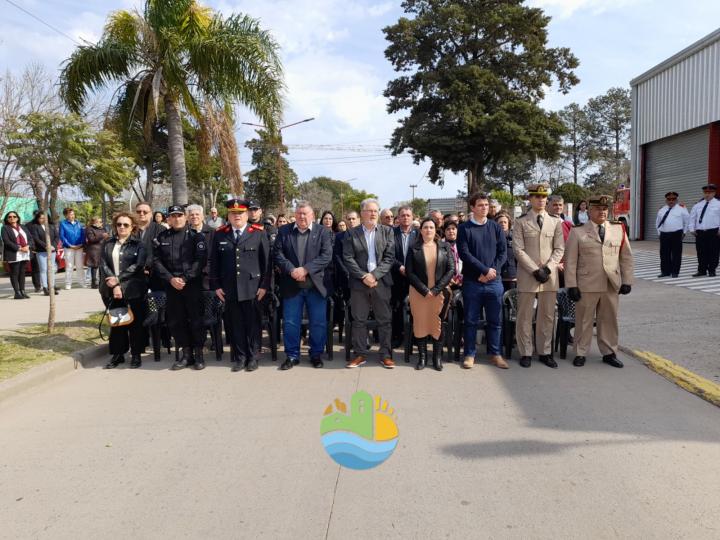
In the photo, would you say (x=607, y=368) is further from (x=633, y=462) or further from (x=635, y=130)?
(x=635, y=130)

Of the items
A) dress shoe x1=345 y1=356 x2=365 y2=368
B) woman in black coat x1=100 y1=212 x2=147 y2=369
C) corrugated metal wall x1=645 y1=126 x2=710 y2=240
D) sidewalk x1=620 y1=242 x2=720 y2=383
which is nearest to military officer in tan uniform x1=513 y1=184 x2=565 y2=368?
sidewalk x1=620 y1=242 x2=720 y2=383

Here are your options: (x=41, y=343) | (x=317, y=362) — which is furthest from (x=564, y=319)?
(x=41, y=343)

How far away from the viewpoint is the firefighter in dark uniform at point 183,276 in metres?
6.42

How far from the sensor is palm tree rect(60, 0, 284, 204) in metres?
10.3

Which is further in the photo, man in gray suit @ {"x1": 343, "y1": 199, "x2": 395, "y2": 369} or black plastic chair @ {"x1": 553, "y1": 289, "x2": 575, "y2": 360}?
black plastic chair @ {"x1": 553, "y1": 289, "x2": 575, "y2": 360}

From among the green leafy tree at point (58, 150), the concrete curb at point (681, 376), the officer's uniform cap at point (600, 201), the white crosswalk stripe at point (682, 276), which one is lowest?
the concrete curb at point (681, 376)

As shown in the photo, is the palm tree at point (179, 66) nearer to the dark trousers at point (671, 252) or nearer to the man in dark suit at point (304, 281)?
the man in dark suit at point (304, 281)

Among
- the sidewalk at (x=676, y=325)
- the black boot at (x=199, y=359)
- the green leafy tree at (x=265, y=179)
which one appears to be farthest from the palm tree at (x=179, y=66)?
the green leafy tree at (x=265, y=179)

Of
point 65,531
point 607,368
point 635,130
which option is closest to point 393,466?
point 65,531

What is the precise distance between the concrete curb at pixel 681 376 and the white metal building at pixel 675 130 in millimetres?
18074

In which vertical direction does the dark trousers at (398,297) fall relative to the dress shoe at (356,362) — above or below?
Answer: above

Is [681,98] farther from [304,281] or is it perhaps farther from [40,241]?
[40,241]

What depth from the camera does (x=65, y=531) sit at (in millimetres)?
2955

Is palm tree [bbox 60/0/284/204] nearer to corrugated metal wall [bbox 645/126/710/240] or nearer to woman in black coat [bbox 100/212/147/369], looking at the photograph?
woman in black coat [bbox 100/212/147/369]
